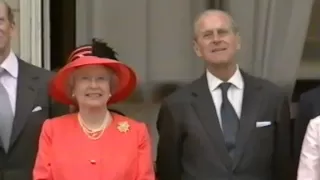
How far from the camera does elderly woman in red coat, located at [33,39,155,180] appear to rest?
2.84 metres

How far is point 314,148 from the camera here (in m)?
2.87

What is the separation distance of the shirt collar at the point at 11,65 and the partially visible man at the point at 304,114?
1.00 meters

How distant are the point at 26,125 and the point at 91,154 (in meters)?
0.29

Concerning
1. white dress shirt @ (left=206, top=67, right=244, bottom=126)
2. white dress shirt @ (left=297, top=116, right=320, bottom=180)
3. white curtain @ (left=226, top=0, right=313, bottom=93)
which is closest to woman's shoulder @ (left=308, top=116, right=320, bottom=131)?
white dress shirt @ (left=297, top=116, right=320, bottom=180)

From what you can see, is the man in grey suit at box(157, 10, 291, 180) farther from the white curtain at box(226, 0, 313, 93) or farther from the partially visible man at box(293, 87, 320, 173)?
the white curtain at box(226, 0, 313, 93)

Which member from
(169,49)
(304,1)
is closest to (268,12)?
(304,1)

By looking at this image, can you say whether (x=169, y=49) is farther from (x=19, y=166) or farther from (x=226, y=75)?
(x=19, y=166)

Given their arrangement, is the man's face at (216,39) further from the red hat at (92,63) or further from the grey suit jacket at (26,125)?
the grey suit jacket at (26,125)

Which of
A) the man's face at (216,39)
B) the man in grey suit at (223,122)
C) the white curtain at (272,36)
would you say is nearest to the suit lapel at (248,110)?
the man in grey suit at (223,122)

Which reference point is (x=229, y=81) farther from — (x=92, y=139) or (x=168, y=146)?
(x=92, y=139)

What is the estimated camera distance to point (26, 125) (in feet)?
9.89

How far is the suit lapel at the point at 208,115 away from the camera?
300cm

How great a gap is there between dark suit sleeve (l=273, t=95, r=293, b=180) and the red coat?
18.3 inches

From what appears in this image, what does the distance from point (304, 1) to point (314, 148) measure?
1201 millimetres
